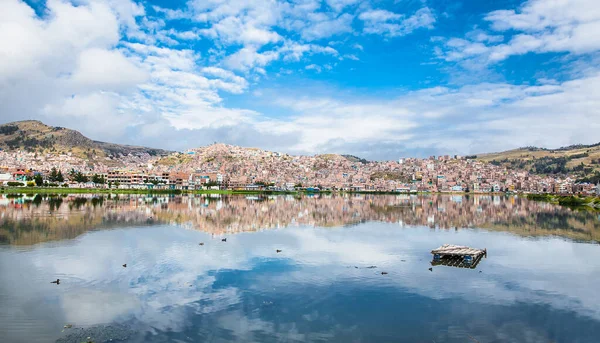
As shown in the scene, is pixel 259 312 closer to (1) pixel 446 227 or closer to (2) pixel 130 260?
(2) pixel 130 260

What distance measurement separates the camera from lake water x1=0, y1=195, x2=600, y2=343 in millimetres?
12945

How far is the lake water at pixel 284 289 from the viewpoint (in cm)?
1295

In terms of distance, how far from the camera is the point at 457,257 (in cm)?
2472

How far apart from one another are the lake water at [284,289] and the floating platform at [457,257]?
62cm

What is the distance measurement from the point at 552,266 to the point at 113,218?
40.4 m

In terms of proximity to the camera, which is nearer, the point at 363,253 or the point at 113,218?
the point at 363,253

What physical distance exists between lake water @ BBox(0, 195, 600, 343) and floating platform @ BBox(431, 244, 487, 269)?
62 cm

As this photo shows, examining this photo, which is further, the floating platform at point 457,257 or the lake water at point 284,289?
the floating platform at point 457,257

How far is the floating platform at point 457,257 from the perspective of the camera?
23594 millimetres

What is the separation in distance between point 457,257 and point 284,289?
12.6 meters

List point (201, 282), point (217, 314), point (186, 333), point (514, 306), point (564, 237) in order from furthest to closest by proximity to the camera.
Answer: point (564, 237) → point (201, 282) → point (514, 306) → point (217, 314) → point (186, 333)

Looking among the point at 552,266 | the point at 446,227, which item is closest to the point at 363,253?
the point at 552,266

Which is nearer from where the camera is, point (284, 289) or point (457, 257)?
point (284, 289)

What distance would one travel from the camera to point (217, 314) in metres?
14.2
